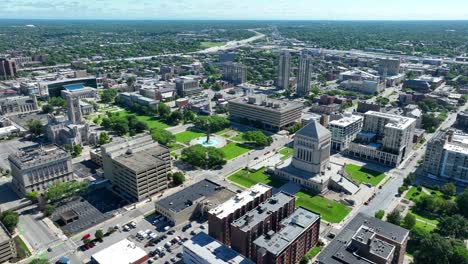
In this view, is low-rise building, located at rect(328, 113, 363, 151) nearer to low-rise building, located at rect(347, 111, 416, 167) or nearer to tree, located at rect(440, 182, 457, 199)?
low-rise building, located at rect(347, 111, 416, 167)

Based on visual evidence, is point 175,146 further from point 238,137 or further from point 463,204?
point 463,204

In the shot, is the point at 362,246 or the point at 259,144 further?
the point at 259,144

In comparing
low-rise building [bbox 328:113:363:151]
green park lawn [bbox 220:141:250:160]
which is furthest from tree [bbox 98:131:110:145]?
low-rise building [bbox 328:113:363:151]

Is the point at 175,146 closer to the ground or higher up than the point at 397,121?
closer to the ground

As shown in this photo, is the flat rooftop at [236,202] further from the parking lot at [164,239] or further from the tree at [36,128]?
the tree at [36,128]

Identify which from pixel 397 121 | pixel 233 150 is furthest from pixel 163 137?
pixel 397 121

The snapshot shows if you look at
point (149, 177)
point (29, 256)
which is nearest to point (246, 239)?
point (149, 177)

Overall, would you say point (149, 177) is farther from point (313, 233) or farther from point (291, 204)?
point (313, 233)
